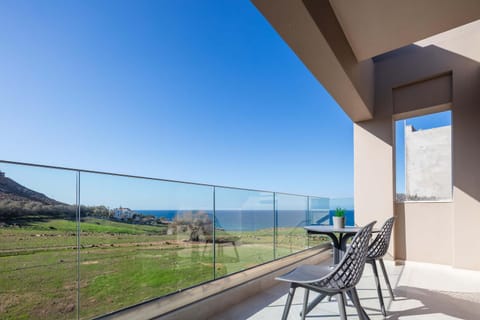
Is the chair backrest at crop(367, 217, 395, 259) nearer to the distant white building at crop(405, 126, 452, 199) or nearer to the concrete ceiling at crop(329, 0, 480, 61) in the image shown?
the concrete ceiling at crop(329, 0, 480, 61)

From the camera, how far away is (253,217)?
3564mm

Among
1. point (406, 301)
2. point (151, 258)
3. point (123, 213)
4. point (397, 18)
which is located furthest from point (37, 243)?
point (397, 18)

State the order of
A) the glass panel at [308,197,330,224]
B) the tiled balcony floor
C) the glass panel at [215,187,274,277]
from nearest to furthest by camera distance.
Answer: the tiled balcony floor, the glass panel at [215,187,274,277], the glass panel at [308,197,330,224]

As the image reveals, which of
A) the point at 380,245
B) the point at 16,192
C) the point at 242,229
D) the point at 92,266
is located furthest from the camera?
the point at 242,229

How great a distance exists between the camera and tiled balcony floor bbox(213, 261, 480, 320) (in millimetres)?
2424

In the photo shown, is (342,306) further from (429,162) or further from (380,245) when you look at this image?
(429,162)

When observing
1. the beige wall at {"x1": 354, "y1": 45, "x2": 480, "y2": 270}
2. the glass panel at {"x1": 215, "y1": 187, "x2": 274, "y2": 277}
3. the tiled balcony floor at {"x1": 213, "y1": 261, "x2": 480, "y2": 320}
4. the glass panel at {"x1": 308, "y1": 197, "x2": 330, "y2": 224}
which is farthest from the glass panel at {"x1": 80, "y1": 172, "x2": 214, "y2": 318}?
the beige wall at {"x1": 354, "y1": 45, "x2": 480, "y2": 270}

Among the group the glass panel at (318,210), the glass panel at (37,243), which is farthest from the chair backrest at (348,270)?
the glass panel at (318,210)

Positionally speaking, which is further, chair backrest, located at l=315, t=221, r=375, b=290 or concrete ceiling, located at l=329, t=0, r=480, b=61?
concrete ceiling, located at l=329, t=0, r=480, b=61

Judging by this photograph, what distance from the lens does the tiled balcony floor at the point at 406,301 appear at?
2.42 metres

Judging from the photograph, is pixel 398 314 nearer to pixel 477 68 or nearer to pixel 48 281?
pixel 48 281

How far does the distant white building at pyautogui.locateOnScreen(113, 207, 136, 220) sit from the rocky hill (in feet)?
1.63

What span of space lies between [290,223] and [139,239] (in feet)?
9.06

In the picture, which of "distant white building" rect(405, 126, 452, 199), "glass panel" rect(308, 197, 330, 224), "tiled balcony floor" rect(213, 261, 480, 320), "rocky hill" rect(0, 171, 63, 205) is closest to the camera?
"rocky hill" rect(0, 171, 63, 205)
